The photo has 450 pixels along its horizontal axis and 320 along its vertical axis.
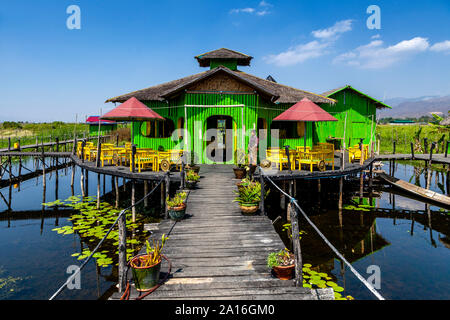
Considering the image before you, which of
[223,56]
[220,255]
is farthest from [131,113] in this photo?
[223,56]

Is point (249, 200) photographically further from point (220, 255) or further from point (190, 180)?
point (190, 180)

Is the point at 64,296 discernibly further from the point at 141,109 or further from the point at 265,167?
the point at 265,167

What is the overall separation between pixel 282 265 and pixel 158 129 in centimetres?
1330

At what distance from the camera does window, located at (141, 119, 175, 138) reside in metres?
16.5

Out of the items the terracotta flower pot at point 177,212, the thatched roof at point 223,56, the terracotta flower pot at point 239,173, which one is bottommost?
the terracotta flower pot at point 177,212

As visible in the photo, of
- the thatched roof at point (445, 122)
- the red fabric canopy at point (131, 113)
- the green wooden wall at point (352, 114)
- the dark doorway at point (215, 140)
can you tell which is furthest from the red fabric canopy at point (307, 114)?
the thatched roof at point (445, 122)

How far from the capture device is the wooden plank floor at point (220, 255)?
4.55 meters

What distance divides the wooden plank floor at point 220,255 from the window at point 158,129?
7.88 meters

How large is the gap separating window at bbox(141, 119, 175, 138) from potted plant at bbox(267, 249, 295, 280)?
1249 cm

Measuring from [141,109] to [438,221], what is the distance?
15566 mm

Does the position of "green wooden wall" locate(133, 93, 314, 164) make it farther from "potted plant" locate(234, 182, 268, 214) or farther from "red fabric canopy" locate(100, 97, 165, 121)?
"potted plant" locate(234, 182, 268, 214)

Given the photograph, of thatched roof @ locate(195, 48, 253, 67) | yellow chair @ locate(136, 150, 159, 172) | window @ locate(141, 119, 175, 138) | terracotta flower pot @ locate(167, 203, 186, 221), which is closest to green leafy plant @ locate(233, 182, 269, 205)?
terracotta flower pot @ locate(167, 203, 186, 221)

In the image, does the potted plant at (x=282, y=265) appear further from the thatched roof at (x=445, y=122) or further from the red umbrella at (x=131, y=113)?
the thatched roof at (x=445, y=122)

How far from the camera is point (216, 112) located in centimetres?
1473
